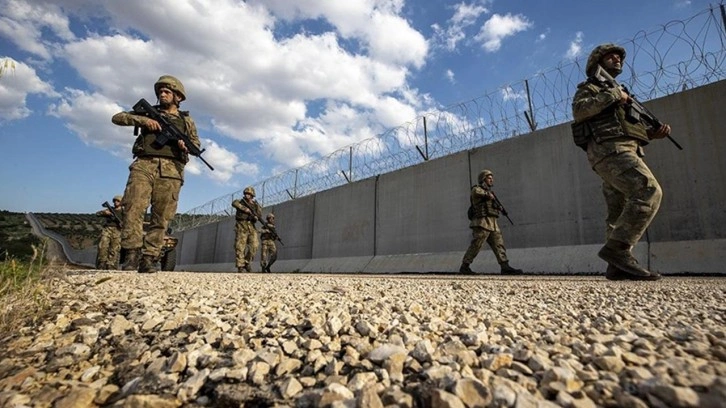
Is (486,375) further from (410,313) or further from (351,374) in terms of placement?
(410,313)

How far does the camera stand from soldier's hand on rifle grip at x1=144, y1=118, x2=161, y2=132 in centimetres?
369

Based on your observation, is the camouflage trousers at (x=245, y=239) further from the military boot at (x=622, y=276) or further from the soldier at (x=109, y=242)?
the military boot at (x=622, y=276)

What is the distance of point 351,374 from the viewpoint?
93 centimetres

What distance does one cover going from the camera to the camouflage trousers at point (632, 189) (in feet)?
8.92

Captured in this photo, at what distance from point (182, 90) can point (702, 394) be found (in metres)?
4.68

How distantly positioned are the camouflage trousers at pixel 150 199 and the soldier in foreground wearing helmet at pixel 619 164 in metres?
3.93

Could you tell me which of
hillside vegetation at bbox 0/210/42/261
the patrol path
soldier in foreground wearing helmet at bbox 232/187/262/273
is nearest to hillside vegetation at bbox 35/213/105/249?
hillside vegetation at bbox 0/210/42/261

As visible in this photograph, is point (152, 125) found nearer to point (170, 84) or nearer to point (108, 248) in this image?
point (170, 84)

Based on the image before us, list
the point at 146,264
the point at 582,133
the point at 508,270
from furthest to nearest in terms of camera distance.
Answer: the point at 508,270 < the point at 146,264 < the point at 582,133

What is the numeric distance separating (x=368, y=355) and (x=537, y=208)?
521cm

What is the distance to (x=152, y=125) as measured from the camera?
12.2 ft

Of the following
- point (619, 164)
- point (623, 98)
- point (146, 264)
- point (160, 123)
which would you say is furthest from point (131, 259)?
point (623, 98)

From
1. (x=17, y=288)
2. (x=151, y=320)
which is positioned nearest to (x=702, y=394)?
(x=151, y=320)

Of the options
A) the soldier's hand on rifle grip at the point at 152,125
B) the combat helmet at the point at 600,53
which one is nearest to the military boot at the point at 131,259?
the soldier's hand on rifle grip at the point at 152,125
